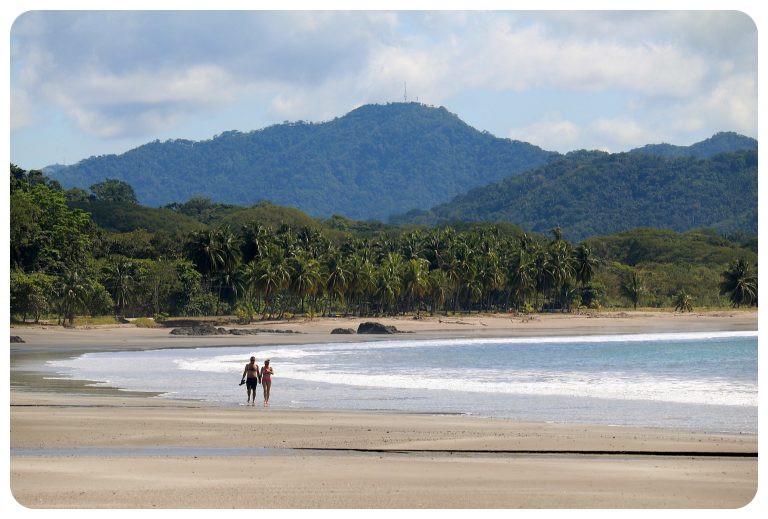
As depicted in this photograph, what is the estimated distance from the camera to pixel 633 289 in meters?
127

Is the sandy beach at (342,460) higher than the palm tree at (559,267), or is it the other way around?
the palm tree at (559,267)

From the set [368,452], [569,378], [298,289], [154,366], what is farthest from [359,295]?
[368,452]

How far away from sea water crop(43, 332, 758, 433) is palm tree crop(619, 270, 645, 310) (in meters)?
78.3

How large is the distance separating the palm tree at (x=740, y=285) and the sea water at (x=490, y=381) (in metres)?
78.6

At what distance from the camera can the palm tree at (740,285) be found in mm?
123500

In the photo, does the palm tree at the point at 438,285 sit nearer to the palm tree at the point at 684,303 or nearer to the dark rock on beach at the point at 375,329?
the dark rock on beach at the point at 375,329

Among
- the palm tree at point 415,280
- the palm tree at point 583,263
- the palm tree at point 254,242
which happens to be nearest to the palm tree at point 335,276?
the palm tree at point 415,280

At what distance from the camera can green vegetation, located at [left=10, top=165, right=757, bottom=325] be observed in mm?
74062

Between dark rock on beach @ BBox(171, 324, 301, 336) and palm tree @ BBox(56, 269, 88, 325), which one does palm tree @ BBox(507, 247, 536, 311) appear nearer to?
dark rock on beach @ BBox(171, 324, 301, 336)

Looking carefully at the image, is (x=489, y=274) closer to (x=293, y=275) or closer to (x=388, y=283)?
(x=388, y=283)

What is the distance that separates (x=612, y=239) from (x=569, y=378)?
537 ft

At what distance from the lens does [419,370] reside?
35.2 metres
